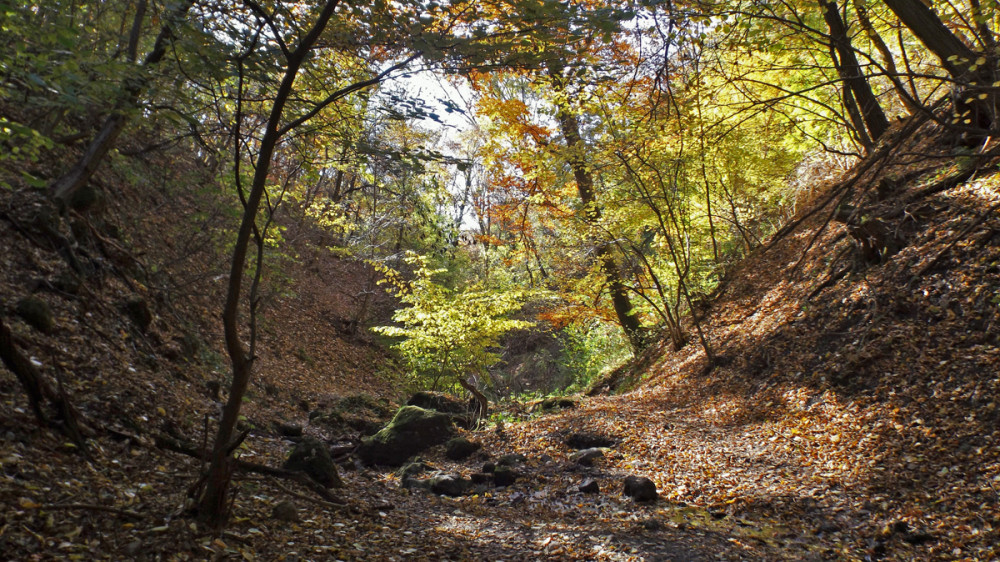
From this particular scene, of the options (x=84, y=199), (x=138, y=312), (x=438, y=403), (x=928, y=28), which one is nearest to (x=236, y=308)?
(x=138, y=312)

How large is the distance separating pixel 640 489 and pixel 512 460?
6.16 feet

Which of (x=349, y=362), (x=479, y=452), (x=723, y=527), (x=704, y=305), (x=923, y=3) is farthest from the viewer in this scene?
(x=349, y=362)

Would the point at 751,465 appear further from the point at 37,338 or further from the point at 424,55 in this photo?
the point at 37,338

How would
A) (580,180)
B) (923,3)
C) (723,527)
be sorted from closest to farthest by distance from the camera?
(723,527) → (923,3) → (580,180)

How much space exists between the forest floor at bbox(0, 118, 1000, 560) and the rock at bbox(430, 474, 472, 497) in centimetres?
18

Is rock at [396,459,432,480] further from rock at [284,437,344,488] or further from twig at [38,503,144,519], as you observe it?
twig at [38,503,144,519]

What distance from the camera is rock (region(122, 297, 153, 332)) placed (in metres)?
6.60

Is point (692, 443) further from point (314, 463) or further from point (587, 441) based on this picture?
point (314, 463)

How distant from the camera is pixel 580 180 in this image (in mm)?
13180

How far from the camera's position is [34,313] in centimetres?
483

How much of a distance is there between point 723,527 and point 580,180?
32.2ft

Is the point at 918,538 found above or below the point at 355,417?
below

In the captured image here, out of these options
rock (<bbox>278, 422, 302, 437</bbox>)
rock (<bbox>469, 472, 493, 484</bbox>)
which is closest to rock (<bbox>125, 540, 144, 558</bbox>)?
rock (<bbox>469, 472, 493, 484</bbox>)

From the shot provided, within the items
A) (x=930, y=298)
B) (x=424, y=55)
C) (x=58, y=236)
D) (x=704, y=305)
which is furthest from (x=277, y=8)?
(x=704, y=305)
